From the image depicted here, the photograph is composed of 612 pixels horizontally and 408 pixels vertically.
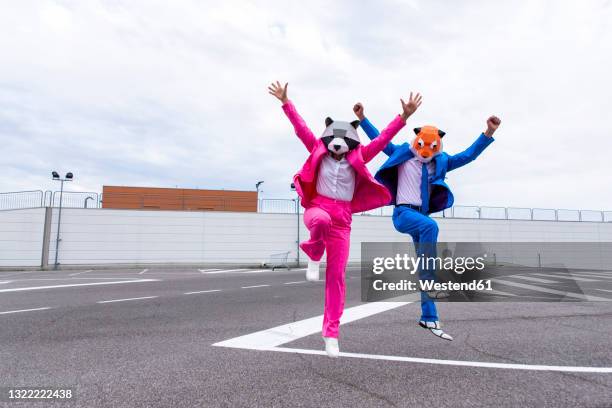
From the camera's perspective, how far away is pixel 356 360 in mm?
2904

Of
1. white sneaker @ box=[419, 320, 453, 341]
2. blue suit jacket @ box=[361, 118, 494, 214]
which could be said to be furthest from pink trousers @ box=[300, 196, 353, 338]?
white sneaker @ box=[419, 320, 453, 341]

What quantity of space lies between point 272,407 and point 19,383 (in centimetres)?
190

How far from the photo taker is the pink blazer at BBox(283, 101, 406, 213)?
315cm

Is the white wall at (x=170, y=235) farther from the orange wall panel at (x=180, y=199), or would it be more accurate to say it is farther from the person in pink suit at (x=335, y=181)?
the person in pink suit at (x=335, y=181)

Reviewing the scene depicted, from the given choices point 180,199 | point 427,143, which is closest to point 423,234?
point 427,143

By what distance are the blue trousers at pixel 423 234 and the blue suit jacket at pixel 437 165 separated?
0.65ft

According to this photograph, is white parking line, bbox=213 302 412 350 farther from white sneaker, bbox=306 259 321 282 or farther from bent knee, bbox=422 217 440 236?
bent knee, bbox=422 217 440 236

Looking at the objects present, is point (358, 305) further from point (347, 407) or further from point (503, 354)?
point (347, 407)

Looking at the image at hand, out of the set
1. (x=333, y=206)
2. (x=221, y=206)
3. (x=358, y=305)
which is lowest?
(x=358, y=305)

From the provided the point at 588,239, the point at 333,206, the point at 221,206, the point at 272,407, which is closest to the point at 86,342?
the point at 272,407

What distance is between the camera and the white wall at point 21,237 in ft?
68.3

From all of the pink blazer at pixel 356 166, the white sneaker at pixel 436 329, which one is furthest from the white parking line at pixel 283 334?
the pink blazer at pixel 356 166

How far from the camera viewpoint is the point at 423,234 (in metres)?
3.39

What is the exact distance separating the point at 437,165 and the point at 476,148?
17.3 inches
